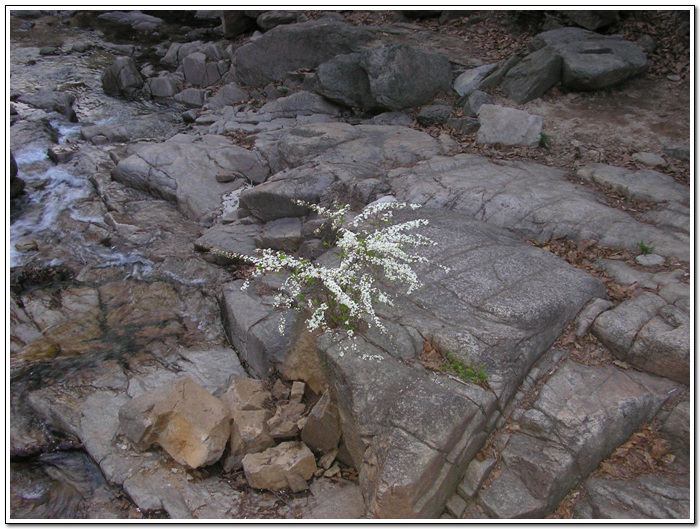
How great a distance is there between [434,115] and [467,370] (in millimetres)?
6967

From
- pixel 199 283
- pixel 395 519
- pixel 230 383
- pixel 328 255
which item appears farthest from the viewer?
→ pixel 199 283

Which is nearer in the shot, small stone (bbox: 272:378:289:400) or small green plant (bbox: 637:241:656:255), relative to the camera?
small stone (bbox: 272:378:289:400)

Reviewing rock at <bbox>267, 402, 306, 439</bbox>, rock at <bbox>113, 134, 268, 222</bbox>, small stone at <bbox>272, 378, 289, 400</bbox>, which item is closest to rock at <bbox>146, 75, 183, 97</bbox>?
rock at <bbox>113, 134, 268, 222</bbox>

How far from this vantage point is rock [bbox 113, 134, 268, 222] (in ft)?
30.8

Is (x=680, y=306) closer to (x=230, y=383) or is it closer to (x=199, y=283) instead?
(x=230, y=383)

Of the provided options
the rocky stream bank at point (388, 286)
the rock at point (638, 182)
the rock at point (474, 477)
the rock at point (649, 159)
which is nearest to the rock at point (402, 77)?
the rocky stream bank at point (388, 286)

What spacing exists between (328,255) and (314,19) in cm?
1106

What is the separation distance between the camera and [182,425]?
16.2 ft

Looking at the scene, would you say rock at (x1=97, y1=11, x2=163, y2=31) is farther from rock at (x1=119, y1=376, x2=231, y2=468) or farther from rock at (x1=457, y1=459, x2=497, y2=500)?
rock at (x1=457, y1=459, x2=497, y2=500)

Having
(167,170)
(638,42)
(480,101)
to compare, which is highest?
(638,42)

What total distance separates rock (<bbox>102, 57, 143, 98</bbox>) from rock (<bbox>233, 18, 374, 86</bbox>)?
9.99 feet

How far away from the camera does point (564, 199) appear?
23.1ft

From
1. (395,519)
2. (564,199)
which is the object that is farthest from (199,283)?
(564,199)

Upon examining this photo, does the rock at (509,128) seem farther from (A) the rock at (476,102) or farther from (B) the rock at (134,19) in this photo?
(B) the rock at (134,19)
